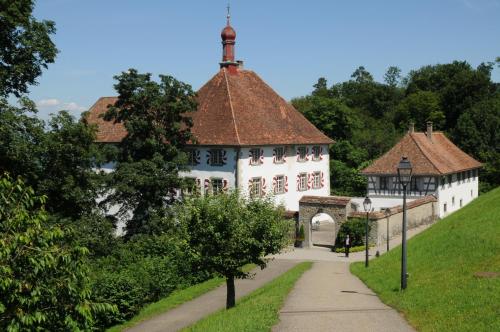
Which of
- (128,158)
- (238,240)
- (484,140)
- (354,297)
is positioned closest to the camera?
(354,297)

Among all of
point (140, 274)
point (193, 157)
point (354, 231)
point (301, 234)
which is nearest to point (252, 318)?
point (140, 274)

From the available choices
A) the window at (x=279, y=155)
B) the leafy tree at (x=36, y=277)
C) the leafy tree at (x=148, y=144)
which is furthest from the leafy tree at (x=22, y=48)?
the window at (x=279, y=155)

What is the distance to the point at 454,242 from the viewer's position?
2256 centimetres

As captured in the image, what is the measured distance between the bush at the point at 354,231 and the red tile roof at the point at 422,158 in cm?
1280

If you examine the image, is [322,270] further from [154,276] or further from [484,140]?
[484,140]

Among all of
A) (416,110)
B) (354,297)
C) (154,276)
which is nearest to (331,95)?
(416,110)

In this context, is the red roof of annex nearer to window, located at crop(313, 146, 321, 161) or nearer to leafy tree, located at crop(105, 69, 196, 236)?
window, located at crop(313, 146, 321, 161)

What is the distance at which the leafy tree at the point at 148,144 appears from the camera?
1364 inches

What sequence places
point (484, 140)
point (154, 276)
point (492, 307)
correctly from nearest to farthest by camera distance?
point (492, 307)
point (154, 276)
point (484, 140)

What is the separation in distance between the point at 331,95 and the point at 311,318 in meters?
96.9

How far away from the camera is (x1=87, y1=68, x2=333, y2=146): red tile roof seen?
42.8m

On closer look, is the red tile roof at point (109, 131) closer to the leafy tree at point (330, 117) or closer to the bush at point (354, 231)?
the bush at point (354, 231)

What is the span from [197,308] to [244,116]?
2153 cm

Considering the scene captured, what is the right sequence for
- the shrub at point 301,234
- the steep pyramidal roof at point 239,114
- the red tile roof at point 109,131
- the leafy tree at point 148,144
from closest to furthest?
the leafy tree at point 148,144
the shrub at point 301,234
the steep pyramidal roof at point 239,114
the red tile roof at point 109,131
